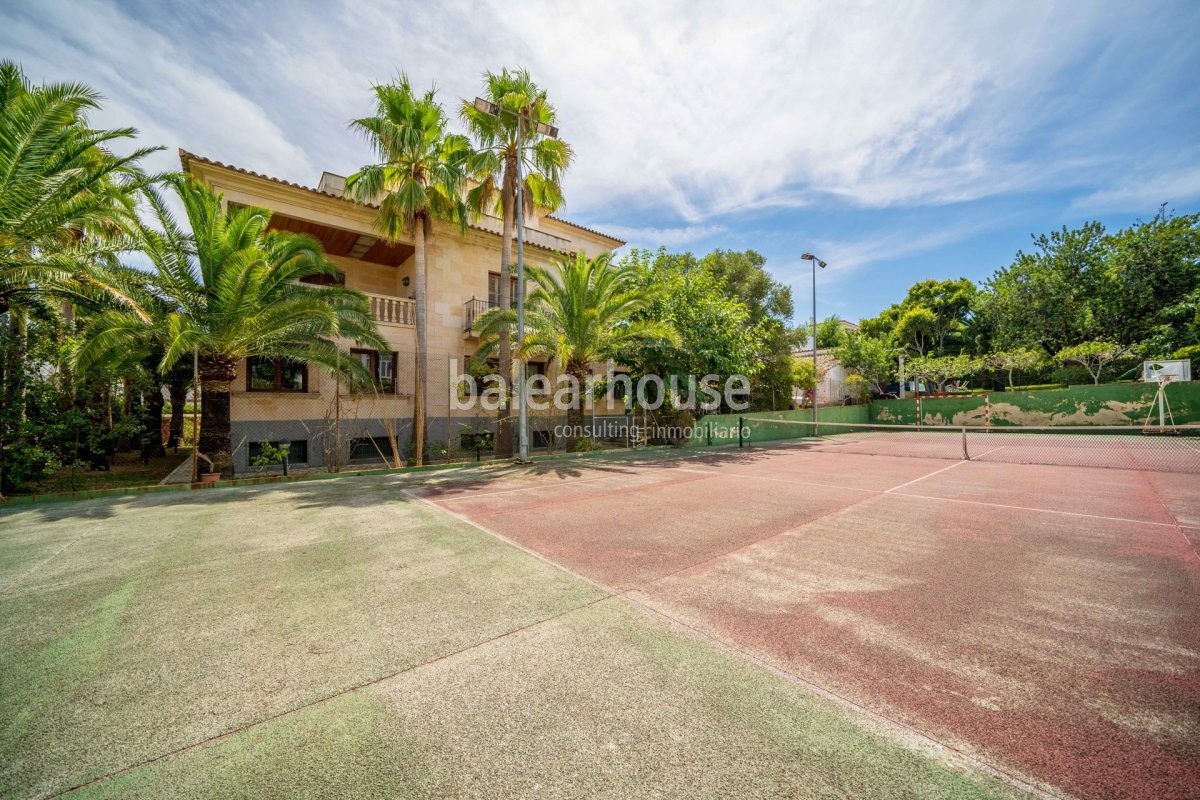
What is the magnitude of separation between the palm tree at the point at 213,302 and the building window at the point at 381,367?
4420mm

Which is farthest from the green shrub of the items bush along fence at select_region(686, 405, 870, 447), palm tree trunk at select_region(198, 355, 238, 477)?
palm tree trunk at select_region(198, 355, 238, 477)

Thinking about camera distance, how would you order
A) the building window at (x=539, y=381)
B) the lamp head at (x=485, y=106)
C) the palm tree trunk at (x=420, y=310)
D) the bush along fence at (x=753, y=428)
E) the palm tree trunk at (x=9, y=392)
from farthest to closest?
the bush along fence at (x=753, y=428), the building window at (x=539, y=381), the palm tree trunk at (x=420, y=310), the lamp head at (x=485, y=106), the palm tree trunk at (x=9, y=392)

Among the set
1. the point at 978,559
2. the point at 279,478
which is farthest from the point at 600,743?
the point at 279,478

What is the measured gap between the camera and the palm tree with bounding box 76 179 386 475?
32.8 ft

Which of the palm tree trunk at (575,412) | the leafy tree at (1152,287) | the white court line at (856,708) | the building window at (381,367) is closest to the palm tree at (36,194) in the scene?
the building window at (381,367)

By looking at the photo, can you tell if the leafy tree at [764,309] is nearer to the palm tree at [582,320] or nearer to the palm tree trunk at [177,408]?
the palm tree at [582,320]

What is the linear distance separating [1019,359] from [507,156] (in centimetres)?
3527

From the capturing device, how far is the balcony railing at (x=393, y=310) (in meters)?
16.2

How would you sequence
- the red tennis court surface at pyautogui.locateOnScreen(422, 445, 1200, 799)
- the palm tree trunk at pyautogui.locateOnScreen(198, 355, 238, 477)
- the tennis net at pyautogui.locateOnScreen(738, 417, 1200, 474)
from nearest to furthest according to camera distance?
1. the red tennis court surface at pyautogui.locateOnScreen(422, 445, 1200, 799)
2. the palm tree trunk at pyautogui.locateOnScreen(198, 355, 238, 477)
3. the tennis net at pyautogui.locateOnScreen(738, 417, 1200, 474)

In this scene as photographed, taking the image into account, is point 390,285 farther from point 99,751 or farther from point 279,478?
point 99,751

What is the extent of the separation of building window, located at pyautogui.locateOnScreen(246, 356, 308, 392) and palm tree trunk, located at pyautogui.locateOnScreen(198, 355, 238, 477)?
3.23 meters

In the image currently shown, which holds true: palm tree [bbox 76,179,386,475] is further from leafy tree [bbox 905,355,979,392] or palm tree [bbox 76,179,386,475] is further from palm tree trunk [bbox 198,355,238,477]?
leafy tree [bbox 905,355,979,392]

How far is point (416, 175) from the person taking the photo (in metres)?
14.7

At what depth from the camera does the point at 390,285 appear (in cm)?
1953
